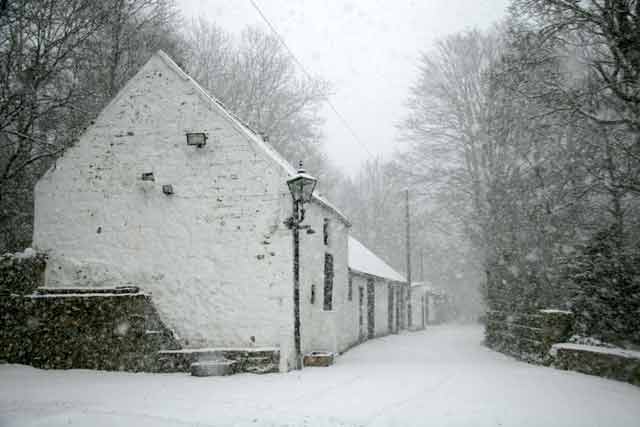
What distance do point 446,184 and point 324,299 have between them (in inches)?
456

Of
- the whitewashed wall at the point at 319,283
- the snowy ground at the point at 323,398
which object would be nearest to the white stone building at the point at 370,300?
the whitewashed wall at the point at 319,283

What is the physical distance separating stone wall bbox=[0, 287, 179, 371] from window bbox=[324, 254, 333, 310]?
5.54m

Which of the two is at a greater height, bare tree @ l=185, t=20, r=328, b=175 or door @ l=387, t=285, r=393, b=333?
bare tree @ l=185, t=20, r=328, b=175

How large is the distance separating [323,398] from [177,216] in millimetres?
6448

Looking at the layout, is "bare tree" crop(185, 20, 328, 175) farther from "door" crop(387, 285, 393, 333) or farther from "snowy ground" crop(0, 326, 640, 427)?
"snowy ground" crop(0, 326, 640, 427)

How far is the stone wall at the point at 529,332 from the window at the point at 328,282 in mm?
5832

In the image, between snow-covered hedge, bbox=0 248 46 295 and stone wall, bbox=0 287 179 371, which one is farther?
snow-covered hedge, bbox=0 248 46 295

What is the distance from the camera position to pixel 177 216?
1234 centimetres

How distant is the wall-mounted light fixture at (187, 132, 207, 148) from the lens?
40.0 feet

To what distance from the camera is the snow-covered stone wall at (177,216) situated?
38.2ft

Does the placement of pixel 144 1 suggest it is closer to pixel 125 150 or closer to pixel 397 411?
pixel 125 150

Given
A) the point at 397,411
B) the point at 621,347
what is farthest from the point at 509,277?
the point at 397,411

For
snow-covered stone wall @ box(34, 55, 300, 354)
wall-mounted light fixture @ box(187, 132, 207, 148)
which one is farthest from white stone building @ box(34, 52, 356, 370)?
wall-mounted light fixture @ box(187, 132, 207, 148)

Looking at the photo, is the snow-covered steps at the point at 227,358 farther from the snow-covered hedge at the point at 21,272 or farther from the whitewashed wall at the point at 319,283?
the snow-covered hedge at the point at 21,272
